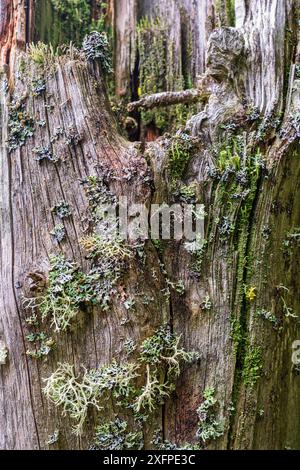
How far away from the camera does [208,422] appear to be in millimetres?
2117

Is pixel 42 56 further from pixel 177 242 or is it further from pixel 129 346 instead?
pixel 129 346

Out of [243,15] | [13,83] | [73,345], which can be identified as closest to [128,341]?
[73,345]

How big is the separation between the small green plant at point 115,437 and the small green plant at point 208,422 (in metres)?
0.31

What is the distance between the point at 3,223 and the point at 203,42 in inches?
66.1

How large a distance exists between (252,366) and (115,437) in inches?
29.8

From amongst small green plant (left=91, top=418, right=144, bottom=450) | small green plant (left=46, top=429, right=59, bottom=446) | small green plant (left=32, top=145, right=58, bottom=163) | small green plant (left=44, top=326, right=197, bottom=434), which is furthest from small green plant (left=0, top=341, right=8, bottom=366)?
small green plant (left=32, top=145, right=58, bottom=163)

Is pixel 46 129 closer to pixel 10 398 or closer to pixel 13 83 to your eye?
pixel 13 83

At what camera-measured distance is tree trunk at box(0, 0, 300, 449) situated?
213 cm

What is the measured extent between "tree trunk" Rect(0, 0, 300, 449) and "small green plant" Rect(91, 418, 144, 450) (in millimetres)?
37

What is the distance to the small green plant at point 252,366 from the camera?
7.19ft

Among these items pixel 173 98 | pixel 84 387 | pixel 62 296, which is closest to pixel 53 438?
pixel 84 387

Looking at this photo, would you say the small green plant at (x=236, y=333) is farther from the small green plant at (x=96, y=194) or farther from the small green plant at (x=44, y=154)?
the small green plant at (x=44, y=154)

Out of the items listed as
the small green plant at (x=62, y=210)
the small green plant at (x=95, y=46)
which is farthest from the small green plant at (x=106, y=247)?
the small green plant at (x=95, y=46)

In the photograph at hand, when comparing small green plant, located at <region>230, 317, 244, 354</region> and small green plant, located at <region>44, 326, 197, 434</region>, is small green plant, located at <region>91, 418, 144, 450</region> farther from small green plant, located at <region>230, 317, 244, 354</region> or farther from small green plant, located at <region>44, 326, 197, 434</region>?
small green plant, located at <region>230, 317, 244, 354</region>
